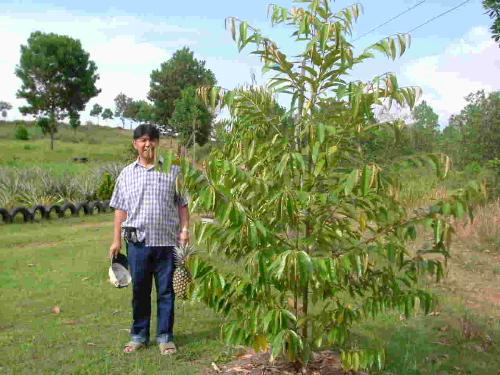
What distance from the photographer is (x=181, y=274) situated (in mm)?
5000

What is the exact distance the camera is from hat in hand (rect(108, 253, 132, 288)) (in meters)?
5.28

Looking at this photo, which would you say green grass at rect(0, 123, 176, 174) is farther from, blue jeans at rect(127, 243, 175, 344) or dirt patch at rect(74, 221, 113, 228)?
blue jeans at rect(127, 243, 175, 344)

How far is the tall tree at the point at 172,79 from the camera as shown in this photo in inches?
1833

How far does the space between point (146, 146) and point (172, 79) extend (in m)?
42.9

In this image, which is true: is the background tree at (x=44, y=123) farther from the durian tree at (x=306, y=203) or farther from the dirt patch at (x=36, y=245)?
the durian tree at (x=306, y=203)

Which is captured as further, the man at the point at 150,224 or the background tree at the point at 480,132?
the background tree at the point at 480,132

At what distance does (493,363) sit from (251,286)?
3.01 metres

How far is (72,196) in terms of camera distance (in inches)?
805

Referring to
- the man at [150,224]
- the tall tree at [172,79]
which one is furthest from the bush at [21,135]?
the man at [150,224]

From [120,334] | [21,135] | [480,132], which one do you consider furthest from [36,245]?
[21,135]

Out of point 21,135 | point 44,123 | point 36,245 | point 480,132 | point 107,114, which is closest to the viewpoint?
point 36,245

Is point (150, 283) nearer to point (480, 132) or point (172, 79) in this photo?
point (480, 132)

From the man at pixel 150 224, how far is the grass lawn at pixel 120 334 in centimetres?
37

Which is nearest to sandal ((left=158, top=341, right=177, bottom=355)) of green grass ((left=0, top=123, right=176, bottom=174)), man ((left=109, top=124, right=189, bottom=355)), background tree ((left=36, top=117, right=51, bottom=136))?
man ((left=109, top=124, right=189, bottom=355))
